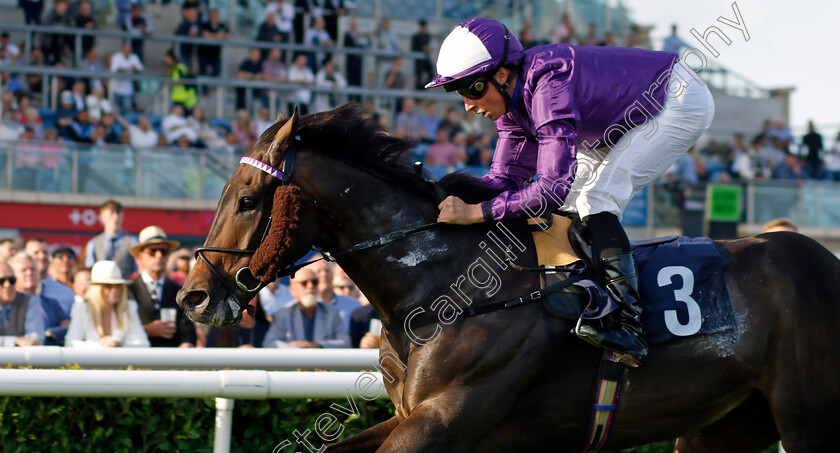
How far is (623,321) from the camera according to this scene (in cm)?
327

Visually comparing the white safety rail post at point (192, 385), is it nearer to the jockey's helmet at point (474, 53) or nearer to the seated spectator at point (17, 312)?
the jockey's helmet at point (474, 53)

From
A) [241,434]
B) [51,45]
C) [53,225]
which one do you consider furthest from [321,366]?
[51,45]

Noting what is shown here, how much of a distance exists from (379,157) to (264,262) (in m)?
0.61

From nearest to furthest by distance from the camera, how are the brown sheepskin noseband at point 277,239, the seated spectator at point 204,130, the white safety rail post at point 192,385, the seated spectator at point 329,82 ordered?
the brown sheepskin noseband at point 277,239
the white safety rail post at point 192,385
the seated spectator at point 204,130
the seated spectator at point 329,82

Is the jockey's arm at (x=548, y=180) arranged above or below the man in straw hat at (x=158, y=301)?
above

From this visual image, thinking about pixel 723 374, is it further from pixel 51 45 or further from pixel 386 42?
pixel 386 42

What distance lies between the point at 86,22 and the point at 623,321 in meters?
11.7

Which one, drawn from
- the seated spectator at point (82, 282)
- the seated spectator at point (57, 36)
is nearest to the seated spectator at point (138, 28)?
the seated spectator at point (57, 36)

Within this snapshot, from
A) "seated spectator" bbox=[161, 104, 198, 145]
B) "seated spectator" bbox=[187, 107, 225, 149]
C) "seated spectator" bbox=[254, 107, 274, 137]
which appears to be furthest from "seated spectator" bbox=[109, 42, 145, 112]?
"seated spectator" bbox=[254, 107, 274, 137]

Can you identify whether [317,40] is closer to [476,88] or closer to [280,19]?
[280,19]

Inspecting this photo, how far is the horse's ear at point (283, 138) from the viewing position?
3.24m

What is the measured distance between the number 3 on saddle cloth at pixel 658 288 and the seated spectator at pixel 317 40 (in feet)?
35.9

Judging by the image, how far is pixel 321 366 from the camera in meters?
4.70

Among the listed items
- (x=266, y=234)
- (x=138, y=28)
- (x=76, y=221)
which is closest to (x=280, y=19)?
(x=138, y=28)
